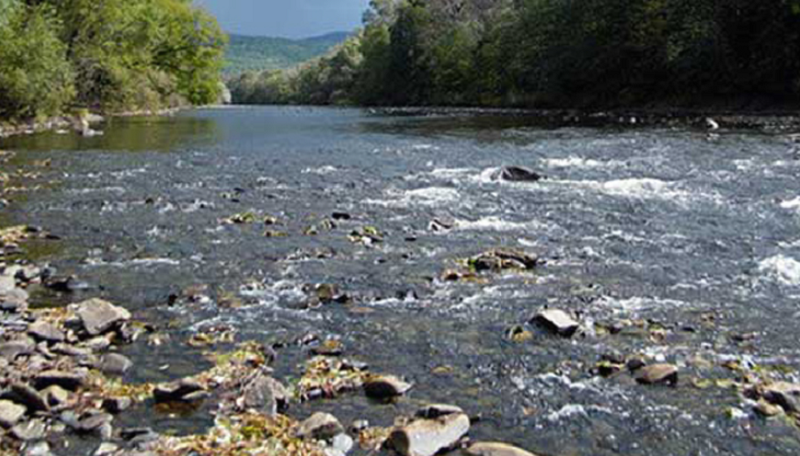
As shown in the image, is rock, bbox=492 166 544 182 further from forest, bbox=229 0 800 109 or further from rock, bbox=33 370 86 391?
forest, bbox=229 0 800 109

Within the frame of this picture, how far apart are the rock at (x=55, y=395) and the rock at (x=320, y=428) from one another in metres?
2.48

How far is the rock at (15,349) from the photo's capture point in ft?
26.2

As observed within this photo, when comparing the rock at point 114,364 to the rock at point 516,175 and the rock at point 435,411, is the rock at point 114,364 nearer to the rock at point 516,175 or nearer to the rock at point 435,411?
the rock at point 435,411

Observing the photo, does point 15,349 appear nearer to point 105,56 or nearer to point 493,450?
point 493,450

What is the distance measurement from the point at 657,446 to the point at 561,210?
11117mm

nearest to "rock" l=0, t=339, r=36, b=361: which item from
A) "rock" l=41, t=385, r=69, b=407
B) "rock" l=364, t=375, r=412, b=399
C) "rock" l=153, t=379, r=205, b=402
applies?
"rock" l=41, t=385, r=69, b=407

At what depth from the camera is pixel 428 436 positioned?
6332 mm

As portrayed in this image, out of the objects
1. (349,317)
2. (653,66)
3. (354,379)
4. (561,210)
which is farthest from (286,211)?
(653,66)

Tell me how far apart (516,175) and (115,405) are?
16735 mm

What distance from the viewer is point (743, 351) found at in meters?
8.40

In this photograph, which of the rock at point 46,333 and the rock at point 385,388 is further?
the rock at point 46,333

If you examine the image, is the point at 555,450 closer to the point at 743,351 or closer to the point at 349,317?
the point at 743,351

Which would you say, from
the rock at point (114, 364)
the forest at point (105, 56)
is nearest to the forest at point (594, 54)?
the forest at point (105, 56)

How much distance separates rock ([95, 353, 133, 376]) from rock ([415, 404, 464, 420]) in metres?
3.46
